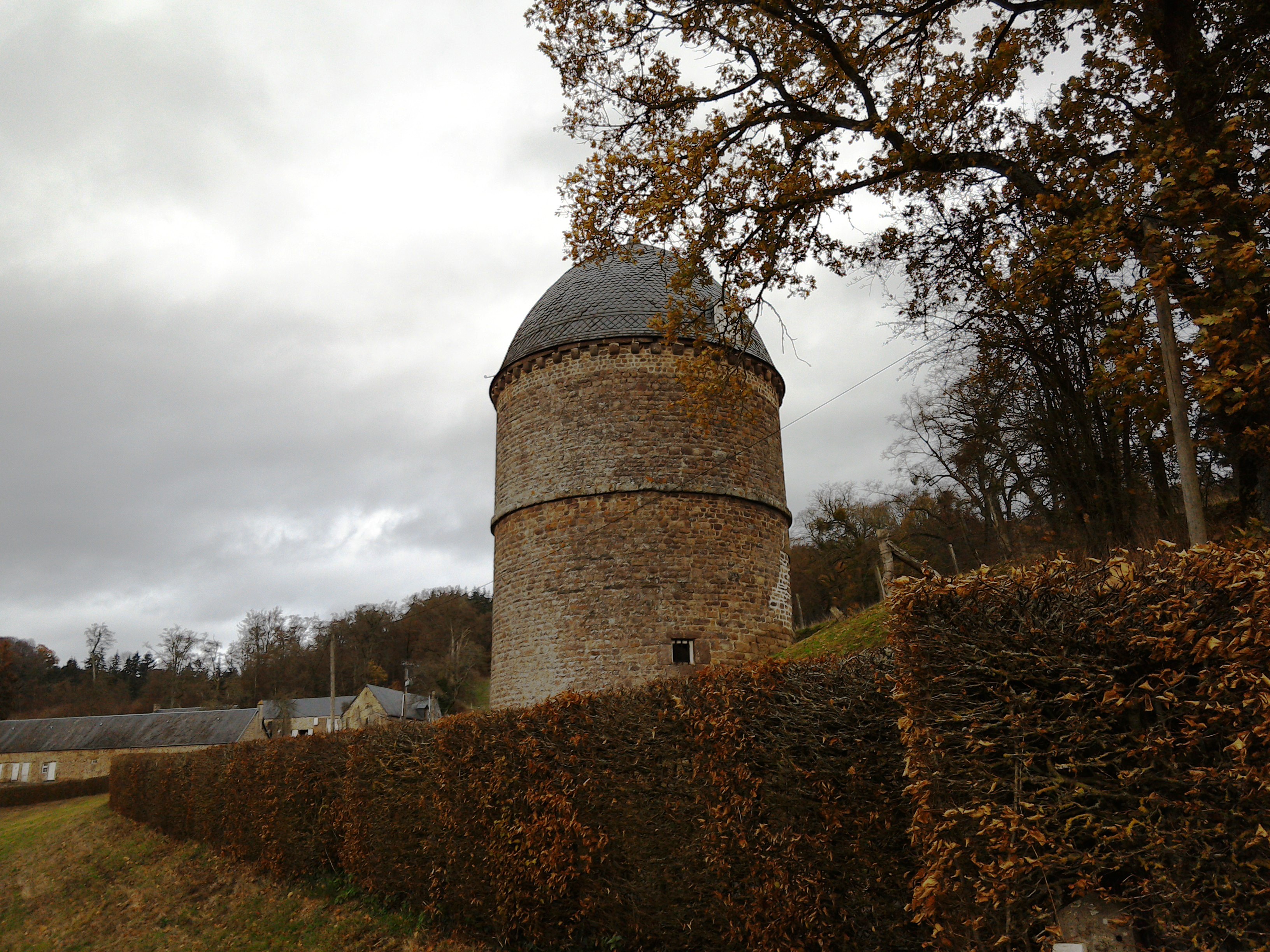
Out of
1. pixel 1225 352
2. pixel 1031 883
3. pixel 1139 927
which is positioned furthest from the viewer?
pixel 1225 352

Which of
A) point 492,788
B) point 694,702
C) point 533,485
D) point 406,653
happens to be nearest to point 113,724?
point 406,653

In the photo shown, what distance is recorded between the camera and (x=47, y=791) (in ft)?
111

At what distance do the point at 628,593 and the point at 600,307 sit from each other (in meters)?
5.65

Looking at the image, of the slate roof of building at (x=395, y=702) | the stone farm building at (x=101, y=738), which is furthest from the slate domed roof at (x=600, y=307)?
the stone farm building at (x=101, y=738)

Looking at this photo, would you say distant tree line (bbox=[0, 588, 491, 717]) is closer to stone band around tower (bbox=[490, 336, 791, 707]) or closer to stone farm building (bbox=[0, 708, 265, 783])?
stone farm building (bbox=[0, 708, 265, 783])

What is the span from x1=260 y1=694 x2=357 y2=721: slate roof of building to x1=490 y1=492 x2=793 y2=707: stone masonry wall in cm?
3723

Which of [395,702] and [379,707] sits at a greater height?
[395,702]

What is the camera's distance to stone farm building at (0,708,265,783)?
41062 mm

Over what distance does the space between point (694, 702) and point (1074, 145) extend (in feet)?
25.0

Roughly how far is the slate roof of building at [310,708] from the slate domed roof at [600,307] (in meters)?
38.0

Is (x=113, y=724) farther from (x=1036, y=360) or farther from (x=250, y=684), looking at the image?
(x=1036, y=360)

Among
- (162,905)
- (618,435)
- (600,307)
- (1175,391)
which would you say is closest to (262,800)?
(162,905)

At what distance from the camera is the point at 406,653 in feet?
207

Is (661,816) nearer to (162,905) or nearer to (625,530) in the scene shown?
(625,530)
